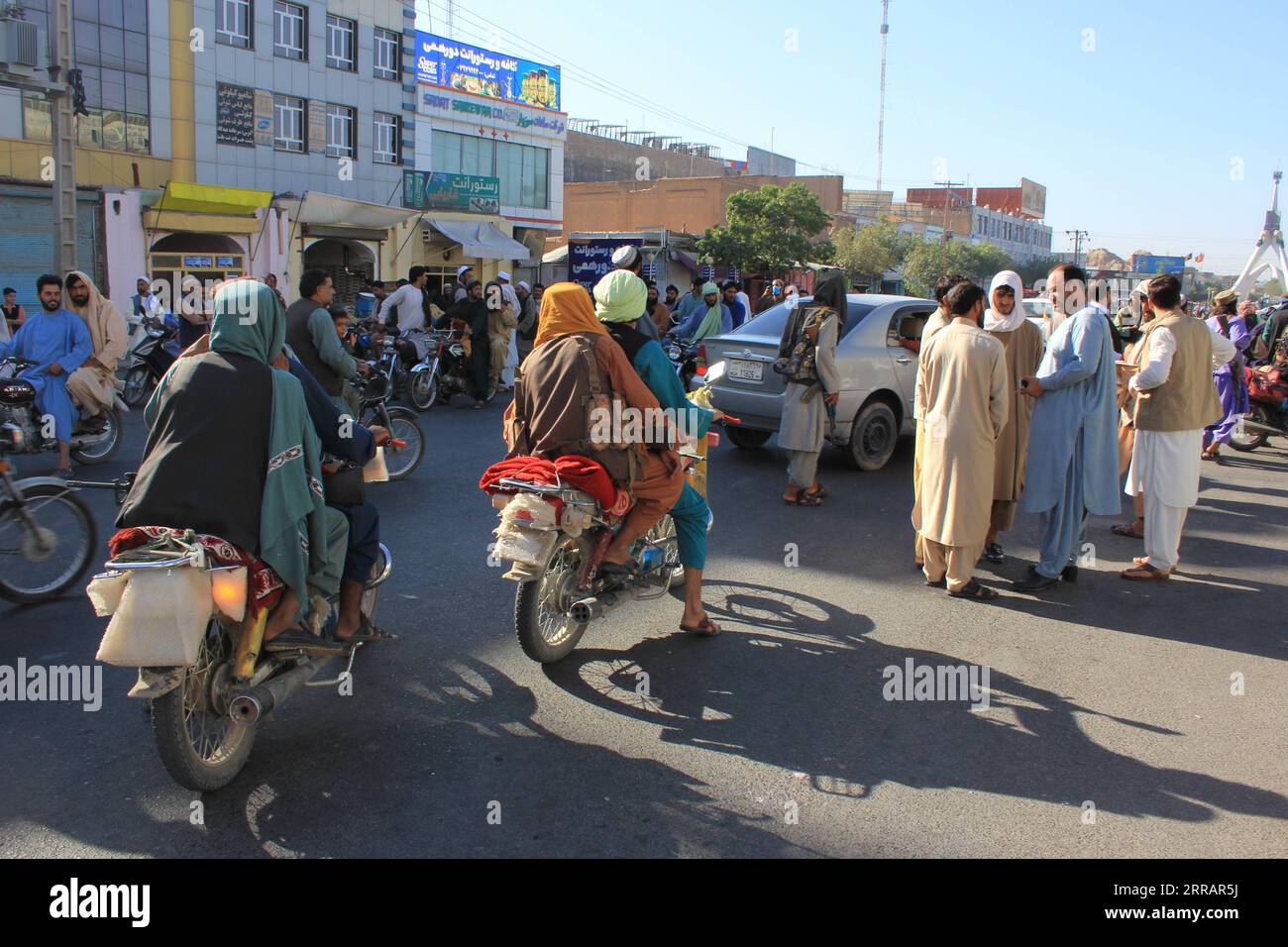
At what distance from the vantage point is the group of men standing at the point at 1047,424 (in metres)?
6.05

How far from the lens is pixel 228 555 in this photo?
3480 millimetres

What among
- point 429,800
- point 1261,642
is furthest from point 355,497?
point 1261,642

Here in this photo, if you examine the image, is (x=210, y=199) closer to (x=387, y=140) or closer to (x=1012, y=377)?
(x=387, y=140)

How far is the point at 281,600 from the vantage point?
12.4ft

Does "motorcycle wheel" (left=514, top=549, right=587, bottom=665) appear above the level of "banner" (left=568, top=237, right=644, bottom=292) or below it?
below

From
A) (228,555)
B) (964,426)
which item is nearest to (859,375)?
(964,426)

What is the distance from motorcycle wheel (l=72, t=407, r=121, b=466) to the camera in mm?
9172

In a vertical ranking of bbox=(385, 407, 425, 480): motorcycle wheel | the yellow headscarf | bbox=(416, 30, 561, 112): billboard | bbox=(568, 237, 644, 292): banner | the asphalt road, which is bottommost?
the asphalt road

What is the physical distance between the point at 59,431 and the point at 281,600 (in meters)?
5.96

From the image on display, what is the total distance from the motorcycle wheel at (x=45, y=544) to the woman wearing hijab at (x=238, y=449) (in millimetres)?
2383

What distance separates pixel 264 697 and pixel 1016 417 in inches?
197

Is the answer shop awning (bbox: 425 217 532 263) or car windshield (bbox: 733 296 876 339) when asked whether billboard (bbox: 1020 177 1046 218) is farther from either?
car windshield (bbox: 733 296 876 339)

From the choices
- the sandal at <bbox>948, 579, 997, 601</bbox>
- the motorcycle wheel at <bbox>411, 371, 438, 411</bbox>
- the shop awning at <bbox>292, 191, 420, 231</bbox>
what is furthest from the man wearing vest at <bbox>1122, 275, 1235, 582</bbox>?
the shop awning at <bbox>292, 191, 420, 231</bbox>

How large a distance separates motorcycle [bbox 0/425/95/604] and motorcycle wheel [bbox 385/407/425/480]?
3.43 metres
